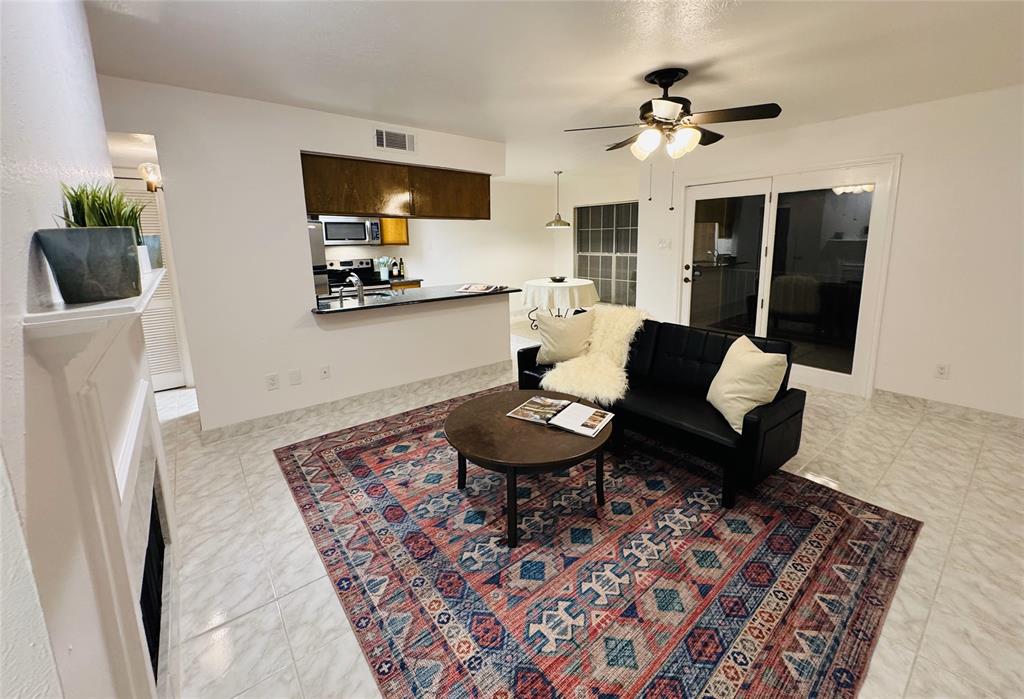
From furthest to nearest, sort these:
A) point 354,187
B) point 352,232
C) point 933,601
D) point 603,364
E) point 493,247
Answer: point 493,247 → point 352,232 → point 354,187 → point 603,364 → point 933,601

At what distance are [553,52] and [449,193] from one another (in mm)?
2115

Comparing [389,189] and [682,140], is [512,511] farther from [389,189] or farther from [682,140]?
[389,189]

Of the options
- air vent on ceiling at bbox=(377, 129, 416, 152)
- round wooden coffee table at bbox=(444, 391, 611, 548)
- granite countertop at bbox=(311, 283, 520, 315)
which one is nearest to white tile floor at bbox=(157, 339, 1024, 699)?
round wooden coffee table at bbox=(444, 391, 611, 548)

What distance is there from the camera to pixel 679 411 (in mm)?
2680

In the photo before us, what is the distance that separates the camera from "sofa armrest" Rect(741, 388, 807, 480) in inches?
91.6

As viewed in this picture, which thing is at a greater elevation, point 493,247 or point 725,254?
point 493,247

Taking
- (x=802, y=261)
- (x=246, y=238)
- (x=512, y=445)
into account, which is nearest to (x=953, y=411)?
(x=802, y=261)

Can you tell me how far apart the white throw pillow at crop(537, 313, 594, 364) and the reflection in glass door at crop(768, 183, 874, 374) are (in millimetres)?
2232

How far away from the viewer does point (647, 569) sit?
2.01m

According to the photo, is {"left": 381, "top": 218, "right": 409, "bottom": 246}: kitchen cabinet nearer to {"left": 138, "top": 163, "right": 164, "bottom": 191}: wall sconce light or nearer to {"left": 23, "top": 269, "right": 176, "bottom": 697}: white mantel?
{"left": 138, "top": 163, "right": 164, "bottom": 191}: wall sconce light

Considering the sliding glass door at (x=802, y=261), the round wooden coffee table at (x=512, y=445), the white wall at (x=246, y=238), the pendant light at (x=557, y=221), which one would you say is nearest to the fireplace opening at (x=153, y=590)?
the round wooden coffee table at (x=512, y=445)

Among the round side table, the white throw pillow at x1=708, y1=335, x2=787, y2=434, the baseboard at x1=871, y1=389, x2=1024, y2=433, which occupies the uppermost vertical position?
the round side table

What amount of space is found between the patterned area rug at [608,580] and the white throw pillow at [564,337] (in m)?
0.97

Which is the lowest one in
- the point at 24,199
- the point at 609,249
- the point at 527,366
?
the point at 527,366
